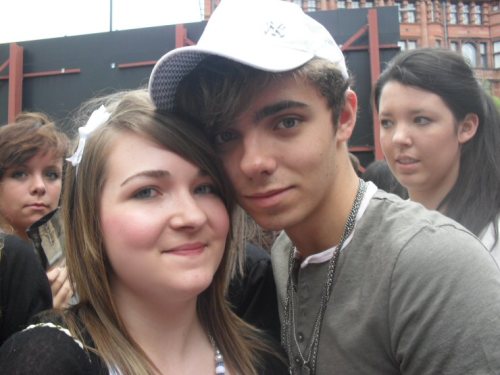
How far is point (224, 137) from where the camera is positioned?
143cm

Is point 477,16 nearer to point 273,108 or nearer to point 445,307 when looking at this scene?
point 273,108

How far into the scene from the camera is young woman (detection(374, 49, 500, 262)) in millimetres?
2268

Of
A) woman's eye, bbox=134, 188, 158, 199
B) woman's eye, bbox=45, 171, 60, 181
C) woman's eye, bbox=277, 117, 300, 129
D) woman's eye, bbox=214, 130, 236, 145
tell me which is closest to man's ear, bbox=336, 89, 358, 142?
woman's eye, bbox=277, 117, 300, 129

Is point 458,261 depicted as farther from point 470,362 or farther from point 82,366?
point 82,366

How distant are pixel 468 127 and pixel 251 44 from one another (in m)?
1.49

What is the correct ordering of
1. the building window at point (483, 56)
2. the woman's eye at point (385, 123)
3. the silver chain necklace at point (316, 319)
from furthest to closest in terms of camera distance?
the building window at point (483, 56), the woman's eye at point (385, 123), the silver chain necklace at point (316, 319)

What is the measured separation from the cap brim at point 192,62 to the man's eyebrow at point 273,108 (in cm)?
10

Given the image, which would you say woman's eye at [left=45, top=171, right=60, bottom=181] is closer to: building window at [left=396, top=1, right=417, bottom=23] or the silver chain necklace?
the silver chain necklace

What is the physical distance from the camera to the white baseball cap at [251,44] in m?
1.29

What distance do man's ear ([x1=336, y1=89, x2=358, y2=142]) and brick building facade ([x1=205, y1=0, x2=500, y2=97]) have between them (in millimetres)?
26363

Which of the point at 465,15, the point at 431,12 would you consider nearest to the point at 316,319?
the point at 431,12

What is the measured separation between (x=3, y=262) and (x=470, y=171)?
2.05 m

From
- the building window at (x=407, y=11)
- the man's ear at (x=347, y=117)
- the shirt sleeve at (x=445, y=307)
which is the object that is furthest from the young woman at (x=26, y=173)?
the building window at (x=407, y=11)

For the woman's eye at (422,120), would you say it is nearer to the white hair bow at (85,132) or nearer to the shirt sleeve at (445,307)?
the shirt sleeve at (445,307)
